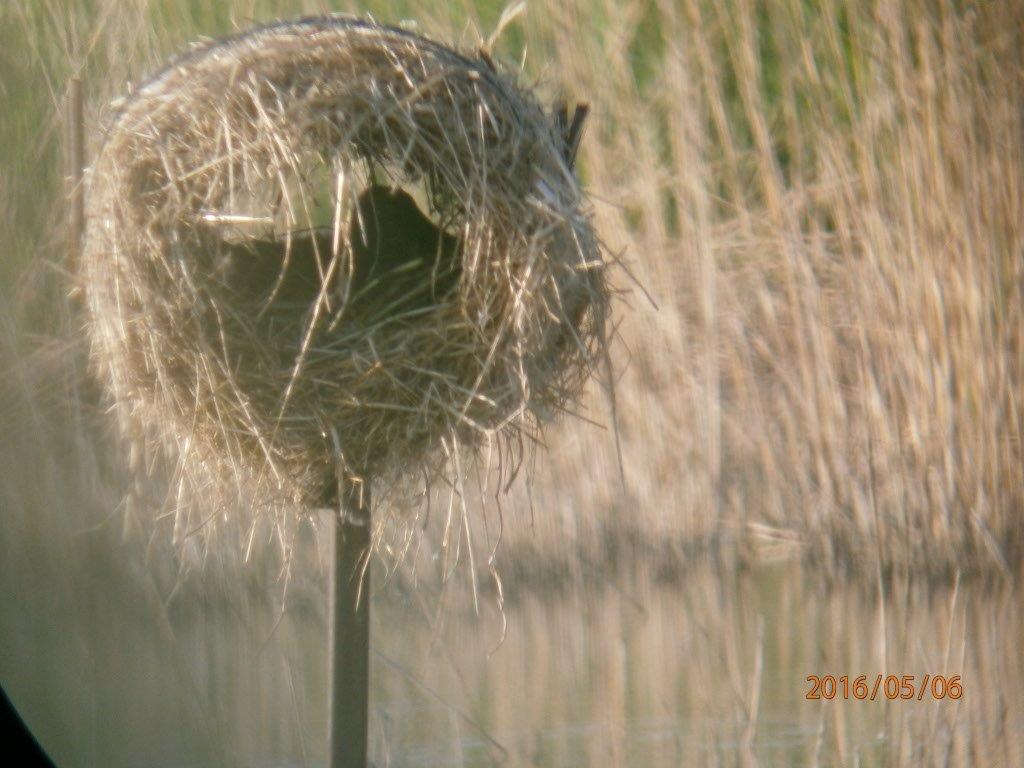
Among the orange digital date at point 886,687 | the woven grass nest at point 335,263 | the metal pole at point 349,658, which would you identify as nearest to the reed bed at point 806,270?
the orange digital date at point 886,687

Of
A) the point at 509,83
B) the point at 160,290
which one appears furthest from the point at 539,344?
the point at 160,290

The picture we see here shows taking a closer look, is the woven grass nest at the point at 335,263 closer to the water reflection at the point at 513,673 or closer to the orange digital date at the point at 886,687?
the water reflection at the point at 513,673

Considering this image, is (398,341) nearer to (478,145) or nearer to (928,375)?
(478,145)

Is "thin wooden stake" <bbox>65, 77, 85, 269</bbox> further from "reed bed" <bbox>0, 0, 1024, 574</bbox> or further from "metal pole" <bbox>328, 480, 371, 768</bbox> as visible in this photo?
"metal pole" <bbox>328, 480, 371, 768</bbox>

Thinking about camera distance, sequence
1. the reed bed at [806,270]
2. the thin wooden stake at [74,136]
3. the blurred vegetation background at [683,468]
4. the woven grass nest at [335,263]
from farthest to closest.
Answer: the reed bed at [806,270] < the blurred vegetation background at [683,468] < the thin wooden stake at [74,136] < the woven grass nest at [335,263]

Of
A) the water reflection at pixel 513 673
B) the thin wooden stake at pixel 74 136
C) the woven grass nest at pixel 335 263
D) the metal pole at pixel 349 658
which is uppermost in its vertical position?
the thin wooden stake at pixel 74 136

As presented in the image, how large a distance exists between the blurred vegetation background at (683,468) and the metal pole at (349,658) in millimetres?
966

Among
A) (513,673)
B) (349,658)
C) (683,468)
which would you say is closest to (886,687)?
(513,673)

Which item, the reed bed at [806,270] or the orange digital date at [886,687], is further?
the reed bed at [806,270]

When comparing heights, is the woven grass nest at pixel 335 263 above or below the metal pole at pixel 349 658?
above

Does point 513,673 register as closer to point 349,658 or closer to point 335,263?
point 349,658

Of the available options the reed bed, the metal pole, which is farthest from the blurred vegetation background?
the metal pole

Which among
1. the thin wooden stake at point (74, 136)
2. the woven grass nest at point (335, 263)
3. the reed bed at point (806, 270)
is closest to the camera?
the woven grass nest at point (335, 263)

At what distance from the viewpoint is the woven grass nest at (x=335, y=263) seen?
4.57ft
